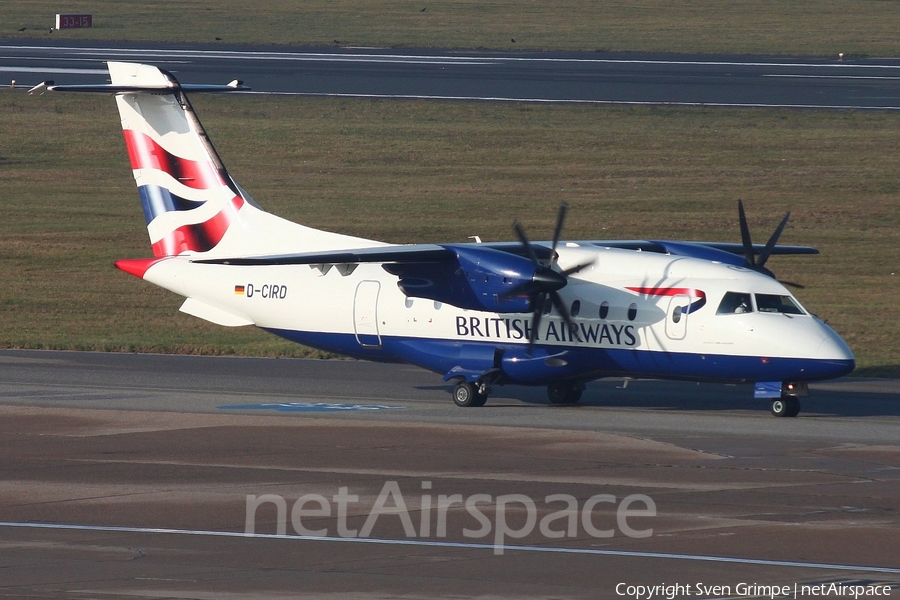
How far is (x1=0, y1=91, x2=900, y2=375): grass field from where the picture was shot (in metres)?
36.0

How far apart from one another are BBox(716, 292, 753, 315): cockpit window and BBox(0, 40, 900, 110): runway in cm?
3686

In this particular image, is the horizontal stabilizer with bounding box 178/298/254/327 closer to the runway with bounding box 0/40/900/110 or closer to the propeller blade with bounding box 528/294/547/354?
the propeller blade with bounding box 528/294/547/354

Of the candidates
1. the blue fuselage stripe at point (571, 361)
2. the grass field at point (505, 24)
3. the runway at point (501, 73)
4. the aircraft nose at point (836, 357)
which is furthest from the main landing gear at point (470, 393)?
the grass field at point (505, 24)

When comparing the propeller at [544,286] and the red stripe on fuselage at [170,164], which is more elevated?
the red stripe on fuselage at [170,164]

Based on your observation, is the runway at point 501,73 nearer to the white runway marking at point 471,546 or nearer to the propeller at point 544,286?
the propeller at point 544,286

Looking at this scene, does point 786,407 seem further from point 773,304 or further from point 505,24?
point 505,24

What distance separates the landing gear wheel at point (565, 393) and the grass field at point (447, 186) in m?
8.51

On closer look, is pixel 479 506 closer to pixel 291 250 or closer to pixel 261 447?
pixel 261 447

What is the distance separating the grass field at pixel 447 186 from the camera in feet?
118

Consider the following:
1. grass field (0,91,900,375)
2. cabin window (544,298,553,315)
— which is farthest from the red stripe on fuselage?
cabin window (544,298,553,315)

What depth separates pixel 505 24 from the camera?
3376 inches

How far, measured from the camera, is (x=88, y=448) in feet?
64.5

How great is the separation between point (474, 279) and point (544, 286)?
4.63 feet

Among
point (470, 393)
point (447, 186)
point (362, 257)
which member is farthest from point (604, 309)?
point (447, 186)
